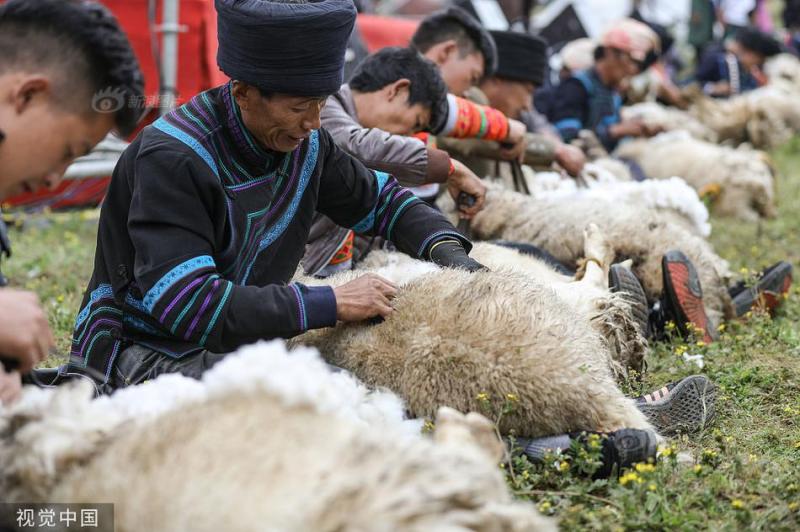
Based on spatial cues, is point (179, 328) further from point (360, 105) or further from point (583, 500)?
point (360, 105)

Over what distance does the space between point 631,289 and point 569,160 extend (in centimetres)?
229

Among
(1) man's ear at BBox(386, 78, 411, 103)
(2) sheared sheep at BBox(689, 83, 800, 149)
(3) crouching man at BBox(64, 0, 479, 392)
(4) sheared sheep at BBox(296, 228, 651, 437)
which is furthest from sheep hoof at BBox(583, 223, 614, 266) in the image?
(2) sheared sheep at BBox(689, 83, 800, 149)

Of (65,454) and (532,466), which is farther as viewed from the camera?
(532,466)

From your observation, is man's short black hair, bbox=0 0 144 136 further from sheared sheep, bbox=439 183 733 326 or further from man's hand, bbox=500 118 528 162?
man's hand, bbox=500 118 528 162

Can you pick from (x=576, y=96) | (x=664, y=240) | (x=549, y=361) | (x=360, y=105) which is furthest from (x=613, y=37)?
(x=549, y=361)

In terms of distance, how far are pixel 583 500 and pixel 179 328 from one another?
1.23 metres

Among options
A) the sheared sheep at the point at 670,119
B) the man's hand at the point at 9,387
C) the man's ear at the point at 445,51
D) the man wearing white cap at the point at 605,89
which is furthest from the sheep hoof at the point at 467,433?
the sheared sheep at the point at 670,119

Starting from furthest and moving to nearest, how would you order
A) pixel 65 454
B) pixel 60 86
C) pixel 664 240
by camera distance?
pixel 664 240
pixel 60 86
pixel 65 454

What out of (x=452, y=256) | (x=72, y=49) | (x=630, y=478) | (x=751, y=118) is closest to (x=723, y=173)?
(x=751, y=118)

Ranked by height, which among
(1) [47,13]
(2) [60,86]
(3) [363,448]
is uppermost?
(1) [47,13]

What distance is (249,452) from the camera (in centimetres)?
185

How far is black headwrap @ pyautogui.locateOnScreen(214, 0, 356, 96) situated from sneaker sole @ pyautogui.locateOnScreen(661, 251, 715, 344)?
214 cm

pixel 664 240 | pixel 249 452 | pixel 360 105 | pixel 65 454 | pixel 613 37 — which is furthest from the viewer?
pixel 613 37

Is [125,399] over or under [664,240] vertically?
over
